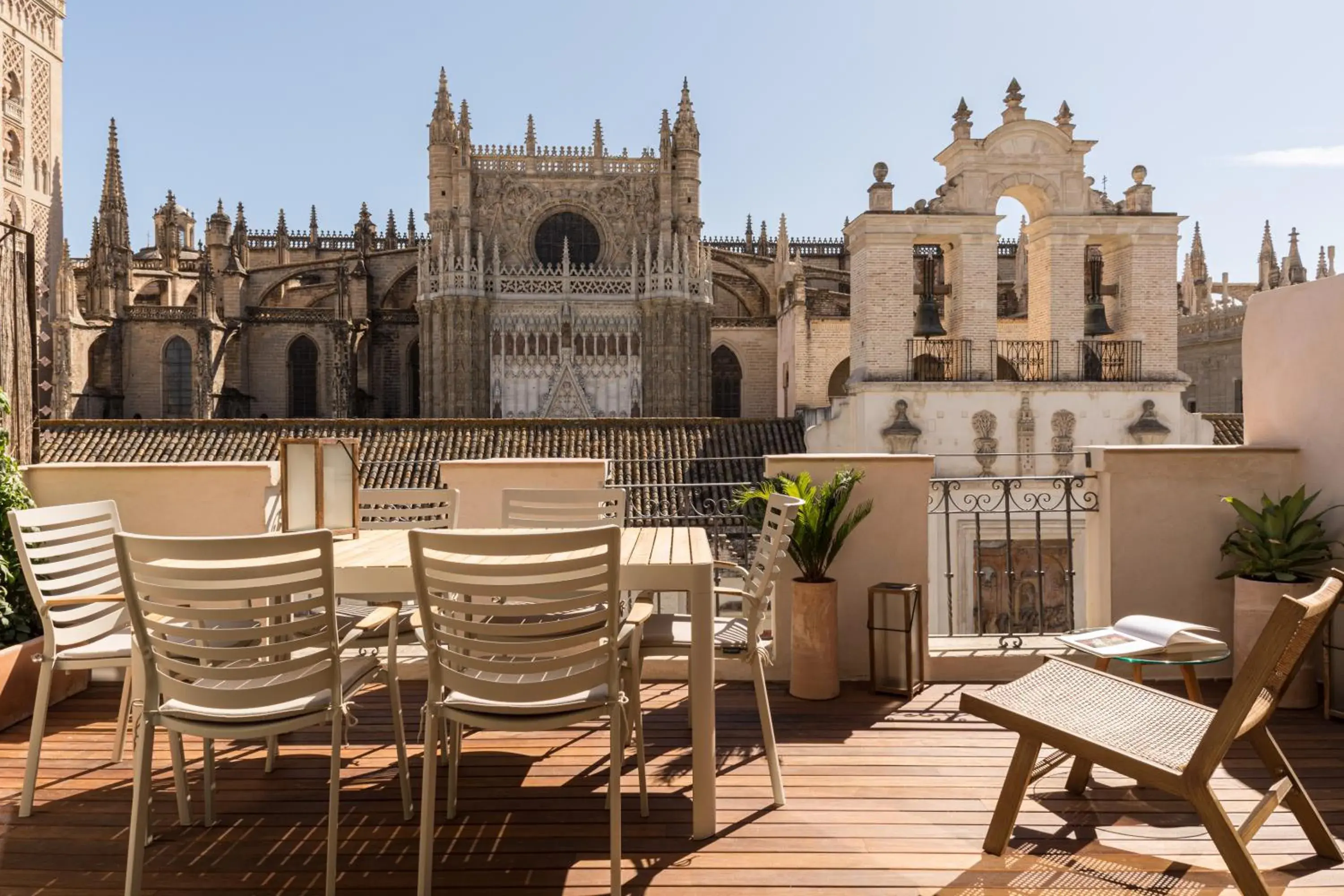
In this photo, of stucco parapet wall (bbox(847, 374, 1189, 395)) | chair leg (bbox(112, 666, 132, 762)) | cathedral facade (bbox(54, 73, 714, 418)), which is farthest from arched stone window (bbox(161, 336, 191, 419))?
chair leg (bbox(112, 666, 132, 762))

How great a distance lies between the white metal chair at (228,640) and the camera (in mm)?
2676

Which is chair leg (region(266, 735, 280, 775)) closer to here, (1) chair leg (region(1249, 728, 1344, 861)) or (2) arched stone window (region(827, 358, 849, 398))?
(1) chair leg (region(1249, 728, 1344, 861))

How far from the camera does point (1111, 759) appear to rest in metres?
2.77

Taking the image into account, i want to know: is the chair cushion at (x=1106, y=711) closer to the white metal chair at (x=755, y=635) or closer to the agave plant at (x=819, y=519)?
the white metal chair at (x=755, y=635)

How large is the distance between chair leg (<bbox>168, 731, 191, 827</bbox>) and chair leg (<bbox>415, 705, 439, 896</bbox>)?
1.02 meters

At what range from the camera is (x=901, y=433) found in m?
13.8

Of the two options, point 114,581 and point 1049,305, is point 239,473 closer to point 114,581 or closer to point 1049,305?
point 114,581

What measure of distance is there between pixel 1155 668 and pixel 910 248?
369 inches

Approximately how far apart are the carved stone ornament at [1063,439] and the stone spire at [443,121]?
2317 centimetres

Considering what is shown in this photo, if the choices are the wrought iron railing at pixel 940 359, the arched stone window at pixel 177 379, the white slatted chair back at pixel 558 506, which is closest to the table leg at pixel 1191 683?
the white slatted chair back at pixel 558 506

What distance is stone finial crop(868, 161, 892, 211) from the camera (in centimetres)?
1327

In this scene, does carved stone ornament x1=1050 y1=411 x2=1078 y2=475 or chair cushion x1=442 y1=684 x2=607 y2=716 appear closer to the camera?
chair cushion x1=442 y1=684 x2=607 y2=716

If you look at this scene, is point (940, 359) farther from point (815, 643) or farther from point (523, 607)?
point (523, 607)

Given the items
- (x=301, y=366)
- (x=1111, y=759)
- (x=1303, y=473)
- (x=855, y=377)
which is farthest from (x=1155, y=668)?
(x=301, y=366)
